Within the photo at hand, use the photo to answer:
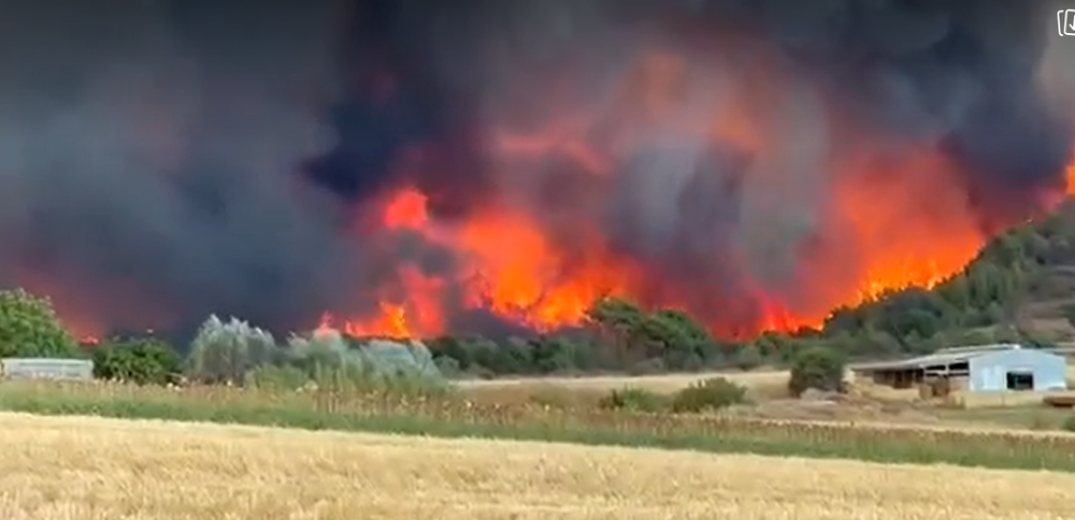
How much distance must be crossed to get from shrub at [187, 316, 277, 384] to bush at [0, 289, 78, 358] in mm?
4575

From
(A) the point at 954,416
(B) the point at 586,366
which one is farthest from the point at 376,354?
(A) the point at 954,416

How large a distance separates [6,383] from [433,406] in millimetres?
7618

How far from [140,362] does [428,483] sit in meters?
13.0

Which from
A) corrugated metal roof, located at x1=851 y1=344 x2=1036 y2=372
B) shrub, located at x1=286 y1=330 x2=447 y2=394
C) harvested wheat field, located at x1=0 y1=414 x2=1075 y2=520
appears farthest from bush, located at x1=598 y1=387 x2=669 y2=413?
harvested wheat field, located at x1=0 y1=414 x2=1075 y2=520

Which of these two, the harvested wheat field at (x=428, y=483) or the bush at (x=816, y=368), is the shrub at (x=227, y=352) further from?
the bush at (x=816, y=368)

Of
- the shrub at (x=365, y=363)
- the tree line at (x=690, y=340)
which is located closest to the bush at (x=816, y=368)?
the tree line at (x=690, y=340)

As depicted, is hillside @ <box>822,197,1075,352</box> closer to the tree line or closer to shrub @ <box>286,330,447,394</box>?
the tree line

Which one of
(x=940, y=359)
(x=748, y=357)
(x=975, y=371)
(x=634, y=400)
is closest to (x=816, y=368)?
(x=748, y=357)

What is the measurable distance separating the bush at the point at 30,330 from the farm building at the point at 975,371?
16.5 m

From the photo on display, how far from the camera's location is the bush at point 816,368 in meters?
26.5

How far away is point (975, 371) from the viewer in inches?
1027

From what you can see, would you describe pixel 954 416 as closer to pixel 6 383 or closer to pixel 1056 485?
pixel 1056 485

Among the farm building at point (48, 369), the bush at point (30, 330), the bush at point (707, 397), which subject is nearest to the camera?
the bush at point (707, 397)

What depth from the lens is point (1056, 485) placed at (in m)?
18.3
